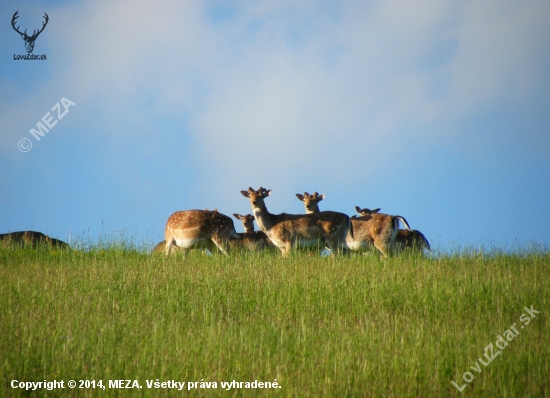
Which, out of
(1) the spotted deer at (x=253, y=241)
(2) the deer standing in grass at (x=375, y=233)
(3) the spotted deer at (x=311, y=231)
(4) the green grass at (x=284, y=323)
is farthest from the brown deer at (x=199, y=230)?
(2) the deer standing in grass at (x=375, y=233)

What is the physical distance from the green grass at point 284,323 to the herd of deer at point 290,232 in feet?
6.84

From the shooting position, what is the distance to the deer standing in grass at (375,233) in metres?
15.5

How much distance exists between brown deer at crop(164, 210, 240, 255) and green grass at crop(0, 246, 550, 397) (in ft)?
6.43

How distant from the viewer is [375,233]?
1566 centimetres

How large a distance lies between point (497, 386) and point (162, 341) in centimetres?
325

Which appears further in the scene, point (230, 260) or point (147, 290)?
point (230, 260)

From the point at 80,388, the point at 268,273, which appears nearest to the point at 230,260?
the point at 268,273

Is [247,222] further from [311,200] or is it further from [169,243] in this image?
[169,243]

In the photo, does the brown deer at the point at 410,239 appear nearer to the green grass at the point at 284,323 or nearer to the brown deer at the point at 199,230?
the green grass at the point at 284,323

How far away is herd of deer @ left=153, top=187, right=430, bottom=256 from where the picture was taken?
14.7 m

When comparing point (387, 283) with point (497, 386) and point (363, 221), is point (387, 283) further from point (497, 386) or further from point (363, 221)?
point (363, 221)

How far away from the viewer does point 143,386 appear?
5.77 metres

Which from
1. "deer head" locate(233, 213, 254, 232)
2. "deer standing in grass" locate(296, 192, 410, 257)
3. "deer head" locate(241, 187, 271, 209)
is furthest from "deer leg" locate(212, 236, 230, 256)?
"deer head" locate(233, 213, 254, 232)

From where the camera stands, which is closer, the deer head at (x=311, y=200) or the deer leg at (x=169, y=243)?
the deer leg at (x=169, y=243)
